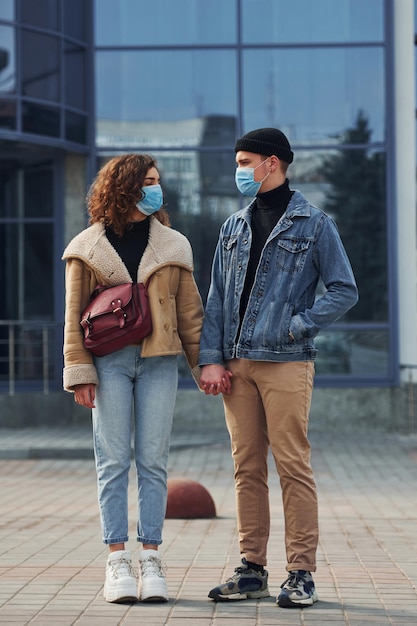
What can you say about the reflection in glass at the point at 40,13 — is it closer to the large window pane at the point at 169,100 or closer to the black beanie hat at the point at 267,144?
the large window pane at the point at 169,100

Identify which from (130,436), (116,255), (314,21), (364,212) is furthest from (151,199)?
(314,21)

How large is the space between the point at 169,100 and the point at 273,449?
12950 millimetres

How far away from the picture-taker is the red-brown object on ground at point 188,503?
8820 mm

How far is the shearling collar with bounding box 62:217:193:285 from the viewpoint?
18.1 feet

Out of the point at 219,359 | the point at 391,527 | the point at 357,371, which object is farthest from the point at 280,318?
the point at 357,371

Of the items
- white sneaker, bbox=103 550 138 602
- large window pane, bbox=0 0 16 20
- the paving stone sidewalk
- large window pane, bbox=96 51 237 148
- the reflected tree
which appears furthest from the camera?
large window pane, bbox=96 51 237 148

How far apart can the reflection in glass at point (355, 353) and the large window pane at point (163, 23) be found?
4.51m

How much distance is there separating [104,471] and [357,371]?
1237 centimetres

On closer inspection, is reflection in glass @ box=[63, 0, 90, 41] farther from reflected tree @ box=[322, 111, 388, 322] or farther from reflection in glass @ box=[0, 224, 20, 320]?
reflected tree @ box=[322, 111, 388, 322]

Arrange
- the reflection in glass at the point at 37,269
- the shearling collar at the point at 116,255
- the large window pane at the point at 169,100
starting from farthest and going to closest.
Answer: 1. the reflection in glass at the point at 37,269
2. the large window pane at the point at 169,100
3. the shearling collar at the point at 116,255

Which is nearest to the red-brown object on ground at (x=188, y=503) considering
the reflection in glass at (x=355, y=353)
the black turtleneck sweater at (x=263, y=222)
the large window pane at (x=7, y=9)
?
the black turtleneck sweater at (x=263, y=222)

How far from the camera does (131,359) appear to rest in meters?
5.49

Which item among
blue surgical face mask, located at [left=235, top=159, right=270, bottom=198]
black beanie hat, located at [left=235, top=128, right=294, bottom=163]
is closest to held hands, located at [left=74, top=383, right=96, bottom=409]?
blue surgical face mask, located at [left=235, top=159, right=270, bottom=198]

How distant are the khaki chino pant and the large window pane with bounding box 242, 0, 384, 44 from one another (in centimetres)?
1307
